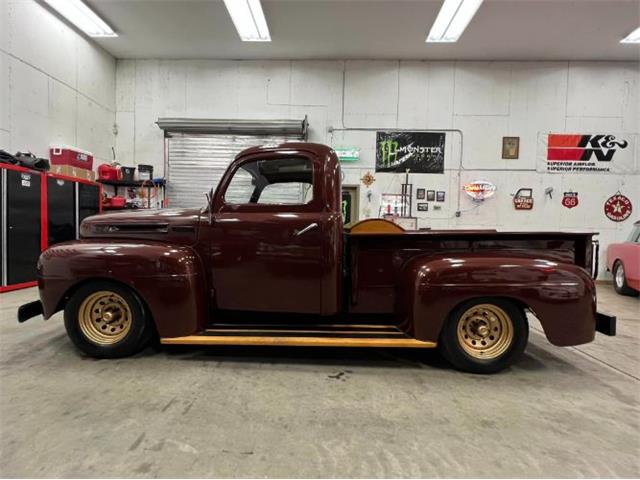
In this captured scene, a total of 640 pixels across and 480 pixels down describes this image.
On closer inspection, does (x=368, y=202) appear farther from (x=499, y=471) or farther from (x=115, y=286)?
(x=499, y=471)

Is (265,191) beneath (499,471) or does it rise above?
above

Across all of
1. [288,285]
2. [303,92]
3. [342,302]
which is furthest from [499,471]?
[303,92]

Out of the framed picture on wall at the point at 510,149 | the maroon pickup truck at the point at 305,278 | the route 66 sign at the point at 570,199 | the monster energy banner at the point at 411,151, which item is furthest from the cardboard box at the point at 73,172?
the route 66 sign at the point at 570,199

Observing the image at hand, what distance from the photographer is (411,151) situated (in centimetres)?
744

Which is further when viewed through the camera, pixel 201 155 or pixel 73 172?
pixel 201 155

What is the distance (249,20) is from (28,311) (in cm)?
589

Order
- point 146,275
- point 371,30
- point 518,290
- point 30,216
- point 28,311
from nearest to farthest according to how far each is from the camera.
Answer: point 518,290 → point 146,275 → point 28,311 → point 30,216 → point 371,30

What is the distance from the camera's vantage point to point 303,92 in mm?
7504

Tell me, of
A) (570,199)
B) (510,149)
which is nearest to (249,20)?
(510,149)

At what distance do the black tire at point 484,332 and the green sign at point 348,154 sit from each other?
5.55 meters

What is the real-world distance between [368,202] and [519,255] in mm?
5097

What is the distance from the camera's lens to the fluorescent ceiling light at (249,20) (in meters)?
5.53

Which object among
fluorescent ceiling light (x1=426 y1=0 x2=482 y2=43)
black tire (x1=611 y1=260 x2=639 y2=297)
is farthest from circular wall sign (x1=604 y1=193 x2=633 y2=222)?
fluorescent ceiling light (x1=426 y1=0 x2=482 y2=43)

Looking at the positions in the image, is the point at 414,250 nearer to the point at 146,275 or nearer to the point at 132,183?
the point at 146,275
